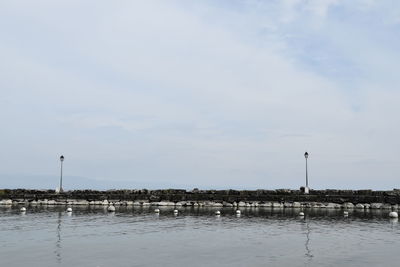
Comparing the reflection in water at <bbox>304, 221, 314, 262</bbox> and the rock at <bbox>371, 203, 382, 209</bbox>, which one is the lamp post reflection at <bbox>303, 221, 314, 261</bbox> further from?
the rock at <bbox>371, 203, 382, 209</bbox>

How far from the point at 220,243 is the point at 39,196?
4150 cm

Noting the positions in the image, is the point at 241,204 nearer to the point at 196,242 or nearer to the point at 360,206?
the point at 360,206

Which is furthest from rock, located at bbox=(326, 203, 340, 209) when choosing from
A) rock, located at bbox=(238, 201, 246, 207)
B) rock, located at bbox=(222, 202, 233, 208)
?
rock, located at bbox=(222, 202, 233, 208)

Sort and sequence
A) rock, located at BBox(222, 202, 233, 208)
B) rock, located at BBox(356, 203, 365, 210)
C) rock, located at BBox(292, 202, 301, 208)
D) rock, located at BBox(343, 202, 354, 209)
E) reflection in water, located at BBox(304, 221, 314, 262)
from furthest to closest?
rock, located at BBox(222, 202, 233, 208) → rock, located at BBox(292, 202, 301, 208) → rock, located at BBox(343, 202, 354, 209) → rock, located at BBox(356, 203, 365, 210) → reflection in water, located at BBox(304, 221, 314, 262)

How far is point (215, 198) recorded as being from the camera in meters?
56.8

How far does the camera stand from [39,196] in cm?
5966

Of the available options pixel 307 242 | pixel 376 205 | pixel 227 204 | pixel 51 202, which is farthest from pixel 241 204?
pixel 307 242

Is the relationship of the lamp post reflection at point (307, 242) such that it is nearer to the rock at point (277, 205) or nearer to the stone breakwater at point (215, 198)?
the rock at point (277, 205)

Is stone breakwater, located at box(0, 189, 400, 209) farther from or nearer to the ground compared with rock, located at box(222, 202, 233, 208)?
farther from the ground

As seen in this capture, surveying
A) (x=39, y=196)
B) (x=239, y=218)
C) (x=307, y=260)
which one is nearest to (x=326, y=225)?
(x=239, y=218)

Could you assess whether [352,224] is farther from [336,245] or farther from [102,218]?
[102,218]

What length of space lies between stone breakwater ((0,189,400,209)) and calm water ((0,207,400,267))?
1507cm

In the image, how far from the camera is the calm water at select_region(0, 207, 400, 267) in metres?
19.9

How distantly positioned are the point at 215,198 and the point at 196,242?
31.6 m
